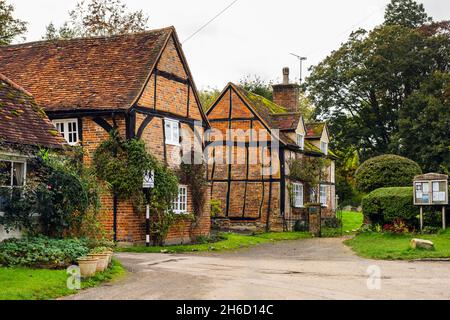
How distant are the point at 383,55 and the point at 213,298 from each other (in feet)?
124

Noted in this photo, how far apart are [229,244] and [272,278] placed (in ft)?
37.2

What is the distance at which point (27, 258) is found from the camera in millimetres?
14672

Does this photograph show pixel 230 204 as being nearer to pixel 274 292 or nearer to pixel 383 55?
pixel 383 55

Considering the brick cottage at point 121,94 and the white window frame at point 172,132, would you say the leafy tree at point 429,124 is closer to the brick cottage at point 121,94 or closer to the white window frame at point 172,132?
the brick cottage at point 121,94

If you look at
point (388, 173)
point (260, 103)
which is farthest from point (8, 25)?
point (388, 173)

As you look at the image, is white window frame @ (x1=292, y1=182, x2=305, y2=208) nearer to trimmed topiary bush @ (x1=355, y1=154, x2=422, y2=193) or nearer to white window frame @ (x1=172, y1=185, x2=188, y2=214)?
trimmed topiary bush @ (x1=355, y1=154, x2=422, y2=193)

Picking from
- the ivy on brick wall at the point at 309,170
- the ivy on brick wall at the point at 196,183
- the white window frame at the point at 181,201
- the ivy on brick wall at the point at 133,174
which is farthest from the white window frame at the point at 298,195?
the ivy on brick wall at the point at 133,174

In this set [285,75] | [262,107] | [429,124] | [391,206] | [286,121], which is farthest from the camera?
[429,124]

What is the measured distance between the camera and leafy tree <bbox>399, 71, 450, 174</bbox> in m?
40.5

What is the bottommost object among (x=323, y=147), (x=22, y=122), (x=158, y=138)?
(x=22, y=122)

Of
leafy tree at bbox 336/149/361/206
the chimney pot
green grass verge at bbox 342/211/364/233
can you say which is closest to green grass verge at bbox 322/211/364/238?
green grass verge at bbox 342/211/364/233

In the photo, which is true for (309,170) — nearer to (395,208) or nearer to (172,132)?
(395,208)

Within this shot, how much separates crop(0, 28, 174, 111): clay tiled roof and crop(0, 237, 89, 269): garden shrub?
8.64 meters

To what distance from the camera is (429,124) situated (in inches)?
1638
